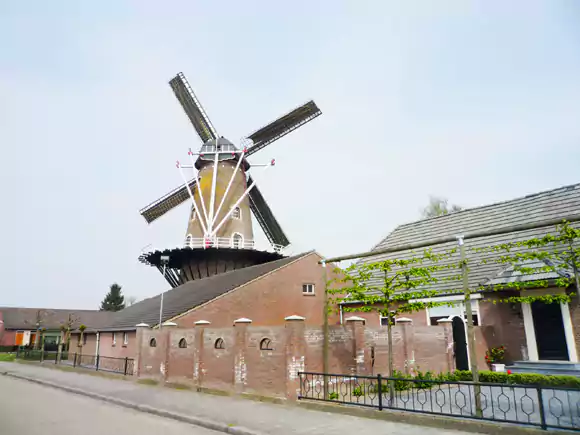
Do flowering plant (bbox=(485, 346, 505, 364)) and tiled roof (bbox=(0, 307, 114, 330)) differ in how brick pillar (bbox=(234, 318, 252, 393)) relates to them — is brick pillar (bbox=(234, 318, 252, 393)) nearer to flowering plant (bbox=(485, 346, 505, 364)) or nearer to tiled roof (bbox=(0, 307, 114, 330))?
flowering plant (bbox=(485, 346, 505, 364))

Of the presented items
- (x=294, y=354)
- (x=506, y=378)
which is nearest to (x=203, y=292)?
(x=294, y=354)

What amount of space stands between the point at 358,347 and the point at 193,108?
31.5 meters

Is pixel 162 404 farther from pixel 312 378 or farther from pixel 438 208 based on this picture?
pixel 438 208

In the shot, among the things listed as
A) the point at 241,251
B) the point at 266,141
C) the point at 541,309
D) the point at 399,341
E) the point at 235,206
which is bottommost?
the point at 399,341

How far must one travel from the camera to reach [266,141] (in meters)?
38.8

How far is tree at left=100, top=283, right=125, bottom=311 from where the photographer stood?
77.9 metres

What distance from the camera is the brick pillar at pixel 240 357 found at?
43.8ft

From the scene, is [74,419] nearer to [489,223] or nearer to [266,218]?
[489,223]

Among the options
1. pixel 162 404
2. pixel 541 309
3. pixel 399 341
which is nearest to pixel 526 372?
pixel 541 309

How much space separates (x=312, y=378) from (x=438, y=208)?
31326mm

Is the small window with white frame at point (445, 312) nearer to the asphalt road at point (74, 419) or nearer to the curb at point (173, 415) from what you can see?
the curb at point (173, 415)

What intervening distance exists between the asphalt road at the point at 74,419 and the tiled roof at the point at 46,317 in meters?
51.4

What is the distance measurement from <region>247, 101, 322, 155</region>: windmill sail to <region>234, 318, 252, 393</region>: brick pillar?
2638 centimetres

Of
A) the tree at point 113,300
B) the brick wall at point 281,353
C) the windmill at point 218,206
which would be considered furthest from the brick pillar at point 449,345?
the tree at point 113,300
